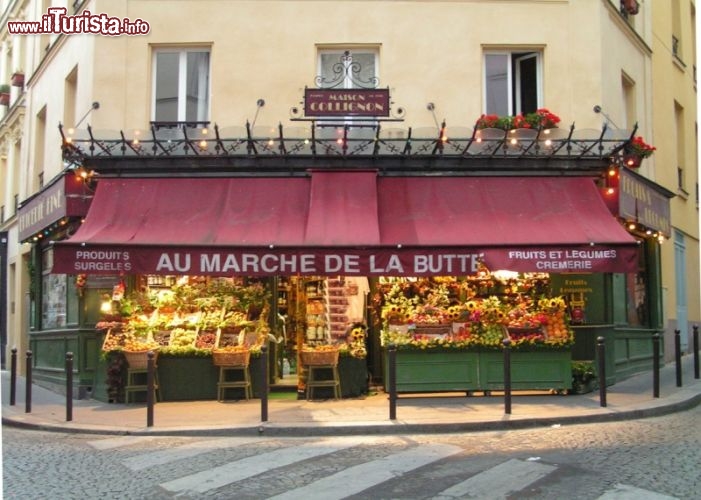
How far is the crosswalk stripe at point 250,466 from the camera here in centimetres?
693

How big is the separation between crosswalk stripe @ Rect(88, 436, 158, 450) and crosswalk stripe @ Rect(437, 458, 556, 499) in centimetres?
432

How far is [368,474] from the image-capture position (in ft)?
23.3

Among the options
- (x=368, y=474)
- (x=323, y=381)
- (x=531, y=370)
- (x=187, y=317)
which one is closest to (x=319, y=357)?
(x=323, y=381)

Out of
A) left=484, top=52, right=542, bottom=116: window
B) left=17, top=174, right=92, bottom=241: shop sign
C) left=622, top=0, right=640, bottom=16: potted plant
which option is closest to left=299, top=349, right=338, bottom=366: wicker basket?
left=17, top=174, right=92, bottom=241: shop sign

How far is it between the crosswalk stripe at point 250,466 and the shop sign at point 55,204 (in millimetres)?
6383

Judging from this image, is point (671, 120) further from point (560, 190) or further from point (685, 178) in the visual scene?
point (560, 190)

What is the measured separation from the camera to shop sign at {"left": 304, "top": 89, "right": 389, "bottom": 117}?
12938 millimetres

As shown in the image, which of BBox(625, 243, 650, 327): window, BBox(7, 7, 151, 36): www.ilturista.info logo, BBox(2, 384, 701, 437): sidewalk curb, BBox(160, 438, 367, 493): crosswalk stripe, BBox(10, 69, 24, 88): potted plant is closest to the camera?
BBox(160, 438, 367, 493): crosswalk stripe

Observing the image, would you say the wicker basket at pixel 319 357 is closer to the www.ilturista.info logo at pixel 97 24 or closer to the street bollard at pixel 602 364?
the street bollard at pixel 602 364

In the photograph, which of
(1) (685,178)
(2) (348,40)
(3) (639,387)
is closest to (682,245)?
(1) (685,178)

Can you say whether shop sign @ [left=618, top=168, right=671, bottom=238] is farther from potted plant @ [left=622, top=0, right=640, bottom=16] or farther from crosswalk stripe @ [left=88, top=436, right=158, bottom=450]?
crosswalk stripe @ [left=88, top=436, right=158, bottom=450]

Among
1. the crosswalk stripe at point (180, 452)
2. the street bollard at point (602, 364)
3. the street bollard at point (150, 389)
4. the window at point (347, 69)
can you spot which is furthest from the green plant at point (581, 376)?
the street bollard at point (150, 389)

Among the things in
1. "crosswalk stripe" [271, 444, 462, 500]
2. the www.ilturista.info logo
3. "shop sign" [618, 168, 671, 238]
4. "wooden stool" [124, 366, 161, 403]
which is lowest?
"crosswalk stripe" [271, 444, 462, 500]

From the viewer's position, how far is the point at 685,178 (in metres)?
18.9
